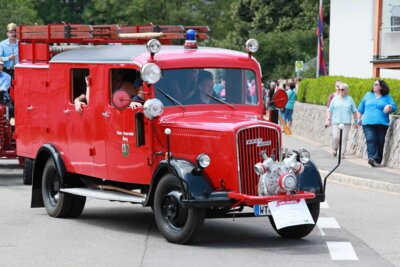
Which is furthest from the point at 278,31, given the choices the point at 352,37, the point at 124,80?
the point at 124,80

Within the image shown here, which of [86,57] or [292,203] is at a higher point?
[86,57]

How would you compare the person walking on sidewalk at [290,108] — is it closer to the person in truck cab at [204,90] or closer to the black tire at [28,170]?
the black tire at [28,170]

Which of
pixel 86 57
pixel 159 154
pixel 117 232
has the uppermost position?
pixel 86 57

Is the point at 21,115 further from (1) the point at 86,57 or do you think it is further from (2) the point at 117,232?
(2) the point at 117,232

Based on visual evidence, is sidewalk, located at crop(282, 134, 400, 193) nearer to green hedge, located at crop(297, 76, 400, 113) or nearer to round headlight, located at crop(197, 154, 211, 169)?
green hedge, located at crop(297, 76, 400, 113)

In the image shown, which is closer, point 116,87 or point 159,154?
point 159,154

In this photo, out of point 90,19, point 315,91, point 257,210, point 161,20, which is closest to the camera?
point 257,210

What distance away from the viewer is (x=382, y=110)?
2253cm

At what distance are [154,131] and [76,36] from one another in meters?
2.64

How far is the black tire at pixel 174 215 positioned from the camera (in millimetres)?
11742

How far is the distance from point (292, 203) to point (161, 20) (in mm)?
74211

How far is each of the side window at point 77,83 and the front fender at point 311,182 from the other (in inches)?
130

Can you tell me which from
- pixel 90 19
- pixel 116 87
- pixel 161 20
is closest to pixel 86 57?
pixel 116 87

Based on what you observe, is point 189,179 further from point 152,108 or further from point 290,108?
point 290,108
